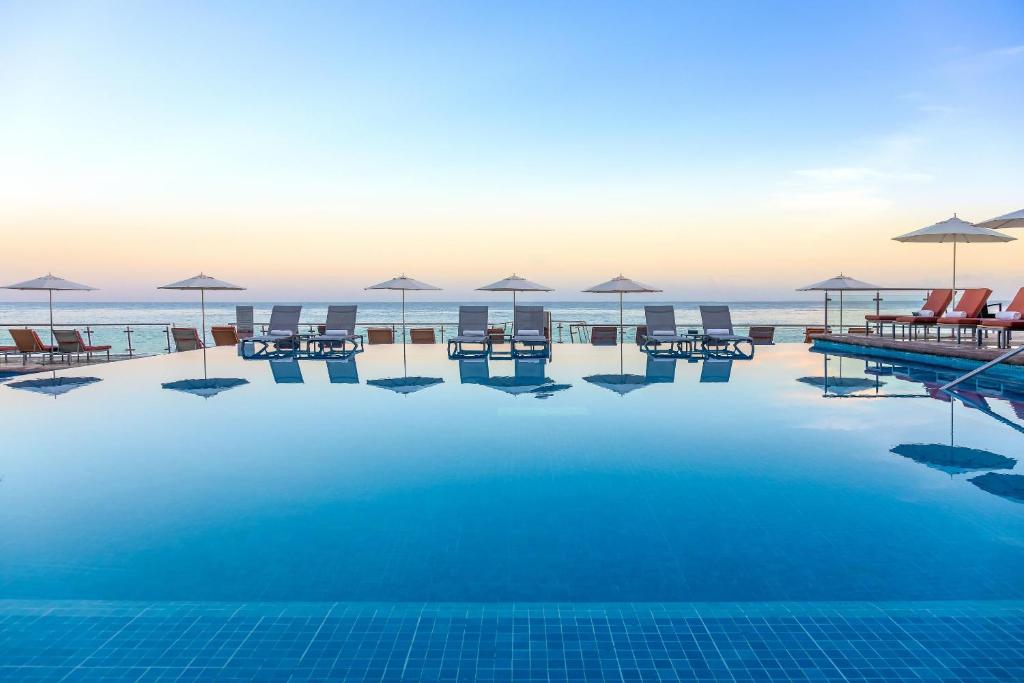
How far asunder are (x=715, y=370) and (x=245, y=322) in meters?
10.3

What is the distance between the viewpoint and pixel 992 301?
10320 mm

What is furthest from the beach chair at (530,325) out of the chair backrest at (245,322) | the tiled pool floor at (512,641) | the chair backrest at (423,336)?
the tiled pool floor at (512,641)

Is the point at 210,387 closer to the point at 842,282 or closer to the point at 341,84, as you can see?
the point at 341,84

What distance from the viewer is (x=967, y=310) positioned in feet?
33.7

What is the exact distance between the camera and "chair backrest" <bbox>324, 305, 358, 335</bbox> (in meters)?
12.5

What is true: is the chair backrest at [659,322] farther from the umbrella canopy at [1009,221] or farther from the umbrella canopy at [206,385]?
the umbrella canopy at [206,385]

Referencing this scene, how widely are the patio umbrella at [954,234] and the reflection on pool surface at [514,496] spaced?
13.8 feet

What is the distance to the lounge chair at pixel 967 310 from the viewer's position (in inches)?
380

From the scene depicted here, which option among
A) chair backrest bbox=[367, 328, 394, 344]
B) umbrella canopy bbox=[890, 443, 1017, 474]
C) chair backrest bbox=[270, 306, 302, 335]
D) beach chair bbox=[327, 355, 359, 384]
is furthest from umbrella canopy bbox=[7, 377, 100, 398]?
umbrella canopy bbox=[890, 443, 1017, 474]

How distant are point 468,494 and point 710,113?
39.2 ft

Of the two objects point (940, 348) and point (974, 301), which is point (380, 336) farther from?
point (974, 301)

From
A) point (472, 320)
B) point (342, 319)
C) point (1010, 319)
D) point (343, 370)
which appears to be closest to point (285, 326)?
point (342, 319)

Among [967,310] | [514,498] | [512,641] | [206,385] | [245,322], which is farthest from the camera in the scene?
[245,322]

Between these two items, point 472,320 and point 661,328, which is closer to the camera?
point 661,328
